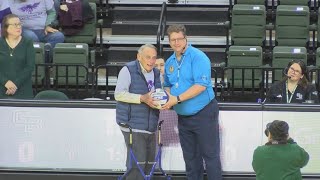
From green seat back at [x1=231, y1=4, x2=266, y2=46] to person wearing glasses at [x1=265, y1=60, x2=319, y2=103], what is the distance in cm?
457

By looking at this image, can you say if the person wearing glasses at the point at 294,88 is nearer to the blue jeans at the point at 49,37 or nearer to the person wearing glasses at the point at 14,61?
the person wearing glasses at the point at 14,61

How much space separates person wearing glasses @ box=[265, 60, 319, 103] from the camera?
9.44 m

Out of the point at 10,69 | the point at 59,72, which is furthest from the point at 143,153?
the point at 59,72

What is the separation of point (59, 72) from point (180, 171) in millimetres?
4265

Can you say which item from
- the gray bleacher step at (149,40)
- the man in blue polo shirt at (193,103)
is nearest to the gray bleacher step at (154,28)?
the gray bleacher step at (149,40)

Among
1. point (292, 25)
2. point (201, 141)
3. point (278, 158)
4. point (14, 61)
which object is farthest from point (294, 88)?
point (292, 25)

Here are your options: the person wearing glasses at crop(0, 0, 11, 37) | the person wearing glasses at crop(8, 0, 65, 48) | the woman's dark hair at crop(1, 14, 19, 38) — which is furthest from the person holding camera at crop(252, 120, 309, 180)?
the person wearing glasses at crop(0, 0, 11, 37)

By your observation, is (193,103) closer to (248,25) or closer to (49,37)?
(49,37)

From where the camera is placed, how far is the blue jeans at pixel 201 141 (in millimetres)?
8453

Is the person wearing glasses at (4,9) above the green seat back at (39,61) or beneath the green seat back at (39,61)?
above

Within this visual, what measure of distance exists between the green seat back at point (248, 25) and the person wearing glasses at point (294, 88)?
4575 mm

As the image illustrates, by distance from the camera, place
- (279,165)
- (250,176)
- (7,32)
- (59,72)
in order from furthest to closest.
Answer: (59,72) < (7,32) < (250,176) < (279,165)

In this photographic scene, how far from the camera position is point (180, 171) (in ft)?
30.5

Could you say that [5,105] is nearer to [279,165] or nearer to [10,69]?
[10,69]
